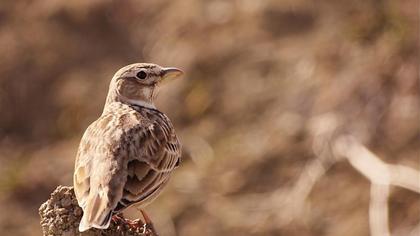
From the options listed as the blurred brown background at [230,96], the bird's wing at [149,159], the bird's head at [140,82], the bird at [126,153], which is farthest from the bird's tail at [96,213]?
the blurred brown background at [230,96]

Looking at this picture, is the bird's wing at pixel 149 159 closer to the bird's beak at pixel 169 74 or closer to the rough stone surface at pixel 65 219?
the rough stone surface at pixel 65 219

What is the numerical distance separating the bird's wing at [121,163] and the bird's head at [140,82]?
31cm

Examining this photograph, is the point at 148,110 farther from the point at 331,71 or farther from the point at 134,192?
the point at 331,71

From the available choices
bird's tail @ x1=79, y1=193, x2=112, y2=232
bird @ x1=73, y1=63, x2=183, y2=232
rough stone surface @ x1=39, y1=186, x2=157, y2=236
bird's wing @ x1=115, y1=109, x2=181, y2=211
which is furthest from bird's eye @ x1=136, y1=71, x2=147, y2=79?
bird's tail @ x1=79, y1=193, x2=112, y2=232

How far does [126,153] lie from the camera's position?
6.89 meters

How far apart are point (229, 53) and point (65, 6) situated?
220cm

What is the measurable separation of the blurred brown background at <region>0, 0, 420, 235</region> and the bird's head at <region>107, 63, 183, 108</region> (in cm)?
369

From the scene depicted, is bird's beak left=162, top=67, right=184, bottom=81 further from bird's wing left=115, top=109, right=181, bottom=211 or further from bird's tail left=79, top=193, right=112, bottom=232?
bird's tail left=79, top=193, right=112, bottom=232

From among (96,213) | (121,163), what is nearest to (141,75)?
(121,163)

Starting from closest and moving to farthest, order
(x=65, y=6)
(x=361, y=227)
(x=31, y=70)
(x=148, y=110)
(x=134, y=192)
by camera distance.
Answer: (x=134, y=192)
(x=148, y=110)
(x=361, y=227)
(x=31, y=70)
(x=65, y=6)

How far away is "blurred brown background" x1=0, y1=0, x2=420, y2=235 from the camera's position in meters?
12.0

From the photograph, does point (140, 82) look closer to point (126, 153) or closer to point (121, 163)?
point (126, 153)

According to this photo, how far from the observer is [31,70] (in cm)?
1368

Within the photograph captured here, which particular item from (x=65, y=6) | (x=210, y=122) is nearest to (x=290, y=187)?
(x=210, y=122)
